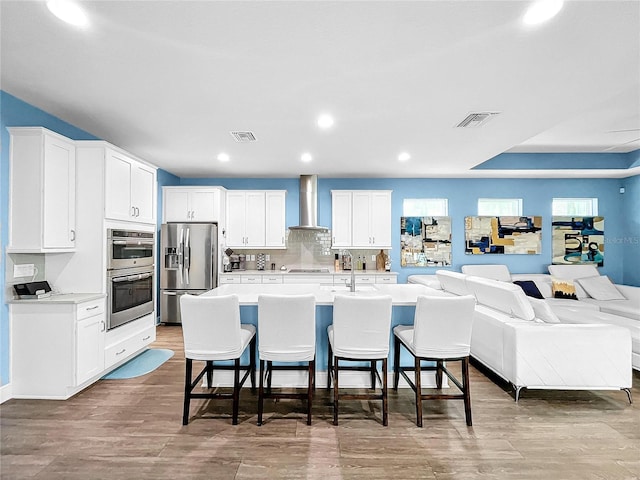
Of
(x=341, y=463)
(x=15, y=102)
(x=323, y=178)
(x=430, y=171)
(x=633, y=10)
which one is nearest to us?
(x=633, y=10)

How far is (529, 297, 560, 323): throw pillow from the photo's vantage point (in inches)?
127

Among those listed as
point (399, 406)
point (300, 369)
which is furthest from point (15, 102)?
point (399, 406)

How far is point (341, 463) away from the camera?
2102mm

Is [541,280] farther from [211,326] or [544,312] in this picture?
[211,326]

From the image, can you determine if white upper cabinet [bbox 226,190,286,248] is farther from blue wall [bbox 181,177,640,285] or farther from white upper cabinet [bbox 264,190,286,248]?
blue wall [bbox 181,177,640,285]

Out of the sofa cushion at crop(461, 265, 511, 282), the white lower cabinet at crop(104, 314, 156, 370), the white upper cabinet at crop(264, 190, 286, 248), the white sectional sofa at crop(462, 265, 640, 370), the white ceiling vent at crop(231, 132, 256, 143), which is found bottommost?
the white lower cabinet at crop(104, 314, 156, 370)

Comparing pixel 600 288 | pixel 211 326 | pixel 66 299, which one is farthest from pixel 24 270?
pixel 600 288

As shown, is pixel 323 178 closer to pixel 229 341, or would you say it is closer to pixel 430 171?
pixel 430 171

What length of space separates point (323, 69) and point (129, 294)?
10.1 ft

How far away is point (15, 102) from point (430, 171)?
17.7 ft

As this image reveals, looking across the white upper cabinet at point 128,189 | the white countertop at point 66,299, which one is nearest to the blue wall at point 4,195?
the white countertop at point 66,299

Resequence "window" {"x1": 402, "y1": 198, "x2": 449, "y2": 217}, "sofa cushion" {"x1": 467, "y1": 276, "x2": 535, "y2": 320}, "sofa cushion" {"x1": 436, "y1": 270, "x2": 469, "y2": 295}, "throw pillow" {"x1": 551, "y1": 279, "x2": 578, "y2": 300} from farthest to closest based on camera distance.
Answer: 1. "window" {"x1": 402, "y1": 198, "x2": 449, "y2": 217}
2. "throw pillow" {"x1": 551, "y1": 279, "x2": 578, "y2": 300}
3. "sofa cushion" {"x1": 436, "y1": 270, "x2": 469, "y2": 295}
4. "sofa cushion" {"x1": 467, "y1": 276, "x2": 535, "y2": 320}

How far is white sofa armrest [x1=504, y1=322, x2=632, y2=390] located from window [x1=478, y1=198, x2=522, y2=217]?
365 cm

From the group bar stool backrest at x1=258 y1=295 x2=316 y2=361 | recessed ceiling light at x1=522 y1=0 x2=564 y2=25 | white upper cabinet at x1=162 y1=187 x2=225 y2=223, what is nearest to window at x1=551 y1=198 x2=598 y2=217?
recessed ceiling light at x1=522 y1=0 x2=564 y2=25
